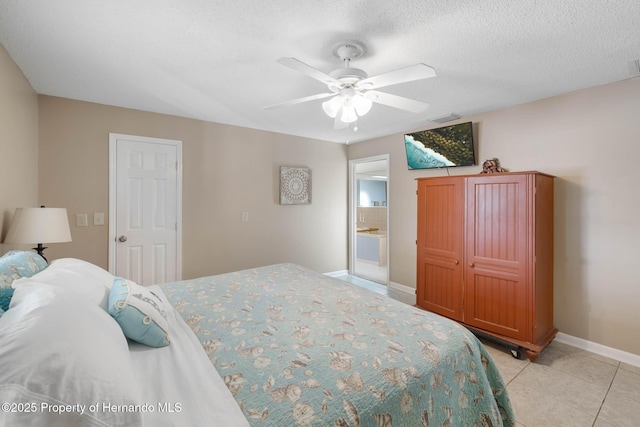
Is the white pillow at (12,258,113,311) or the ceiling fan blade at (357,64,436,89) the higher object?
the ceiling fan blade at (357,64,436,89)

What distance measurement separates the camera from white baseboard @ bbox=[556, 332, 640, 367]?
240 centimetres

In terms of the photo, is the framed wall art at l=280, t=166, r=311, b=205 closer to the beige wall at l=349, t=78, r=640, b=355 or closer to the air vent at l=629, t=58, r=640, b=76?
the beige wall at l=349, t=78, r=640, b=355

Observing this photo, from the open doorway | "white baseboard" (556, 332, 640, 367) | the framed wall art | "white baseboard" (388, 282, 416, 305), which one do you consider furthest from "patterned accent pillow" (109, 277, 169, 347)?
the open doorway

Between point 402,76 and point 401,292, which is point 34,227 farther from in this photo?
point 401,292

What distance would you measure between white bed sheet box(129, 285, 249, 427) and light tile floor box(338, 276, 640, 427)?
1881 millimetres

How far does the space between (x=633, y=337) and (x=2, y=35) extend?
5.16 metres

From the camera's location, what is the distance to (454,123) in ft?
11.7

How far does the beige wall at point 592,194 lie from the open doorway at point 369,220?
1.97 metres

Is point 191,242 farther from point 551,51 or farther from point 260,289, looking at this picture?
point 551,51

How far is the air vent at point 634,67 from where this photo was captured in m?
2.08

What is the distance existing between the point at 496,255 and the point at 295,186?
9.21 ft

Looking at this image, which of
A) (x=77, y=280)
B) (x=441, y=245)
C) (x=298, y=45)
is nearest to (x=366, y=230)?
(x=441, y=245)

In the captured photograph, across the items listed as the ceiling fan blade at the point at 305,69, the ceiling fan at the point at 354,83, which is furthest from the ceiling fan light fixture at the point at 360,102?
the ceiling fan blade at the point at 305,69

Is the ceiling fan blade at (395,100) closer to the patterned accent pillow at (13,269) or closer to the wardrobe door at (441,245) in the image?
the wardrobe door at (441,245)
